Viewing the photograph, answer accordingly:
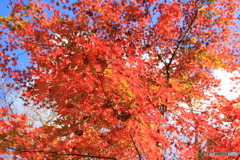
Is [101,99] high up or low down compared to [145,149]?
up

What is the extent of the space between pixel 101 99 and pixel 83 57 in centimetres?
85

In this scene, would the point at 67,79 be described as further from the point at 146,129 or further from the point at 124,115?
the point at 146,129

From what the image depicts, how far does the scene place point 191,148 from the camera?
9461mm

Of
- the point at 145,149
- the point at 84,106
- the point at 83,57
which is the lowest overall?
the point at 145,149

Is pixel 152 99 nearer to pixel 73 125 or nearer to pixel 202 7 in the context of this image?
pixel 73 125

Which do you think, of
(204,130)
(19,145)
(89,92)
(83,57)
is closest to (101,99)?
(89,92)

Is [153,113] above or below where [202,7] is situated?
below

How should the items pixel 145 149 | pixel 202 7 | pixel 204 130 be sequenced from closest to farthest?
pixel 145 149
pixel 204 130
pixel 202 7

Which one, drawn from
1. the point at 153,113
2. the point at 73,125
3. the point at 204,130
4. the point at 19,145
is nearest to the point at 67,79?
the point at 73,125

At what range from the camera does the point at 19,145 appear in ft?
16.9

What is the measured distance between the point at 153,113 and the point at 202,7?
4.36m

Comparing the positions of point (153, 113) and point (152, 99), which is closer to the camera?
point (152, 99)

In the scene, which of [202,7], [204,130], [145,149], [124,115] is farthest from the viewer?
[202,7]

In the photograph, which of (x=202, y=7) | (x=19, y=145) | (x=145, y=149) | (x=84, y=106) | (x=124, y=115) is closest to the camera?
(x=124, y=115)
